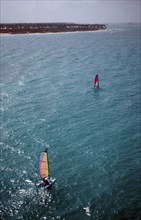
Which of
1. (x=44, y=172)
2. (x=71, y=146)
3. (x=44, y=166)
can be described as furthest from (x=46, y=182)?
(x=71, y=146)

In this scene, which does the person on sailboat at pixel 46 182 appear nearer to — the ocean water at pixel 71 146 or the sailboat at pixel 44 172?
the sailboat at pixel 44 172

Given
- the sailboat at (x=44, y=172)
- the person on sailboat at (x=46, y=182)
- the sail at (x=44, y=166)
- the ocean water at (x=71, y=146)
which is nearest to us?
the ocean water at (x=71, y=146)

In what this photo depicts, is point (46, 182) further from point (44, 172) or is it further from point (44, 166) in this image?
point (44, 166)

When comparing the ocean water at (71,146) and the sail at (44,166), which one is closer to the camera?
the ocean water at (71,146)

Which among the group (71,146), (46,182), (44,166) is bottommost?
(46,182)

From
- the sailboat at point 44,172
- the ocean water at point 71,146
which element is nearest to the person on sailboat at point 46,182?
the sailboat at point 44,172

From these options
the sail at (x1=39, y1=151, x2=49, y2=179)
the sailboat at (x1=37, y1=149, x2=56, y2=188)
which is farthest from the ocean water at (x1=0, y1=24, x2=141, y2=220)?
the sail at (x1=39, y1=151, x2=49, y2=179)

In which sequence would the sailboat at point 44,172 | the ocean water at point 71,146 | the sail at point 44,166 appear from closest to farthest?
1. the ocean water at point 71,146
2. the sail at point 44,166
3. the sailboat at point 44,172

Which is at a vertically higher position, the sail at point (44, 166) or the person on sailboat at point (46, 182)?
the sail at point (44, 166)
